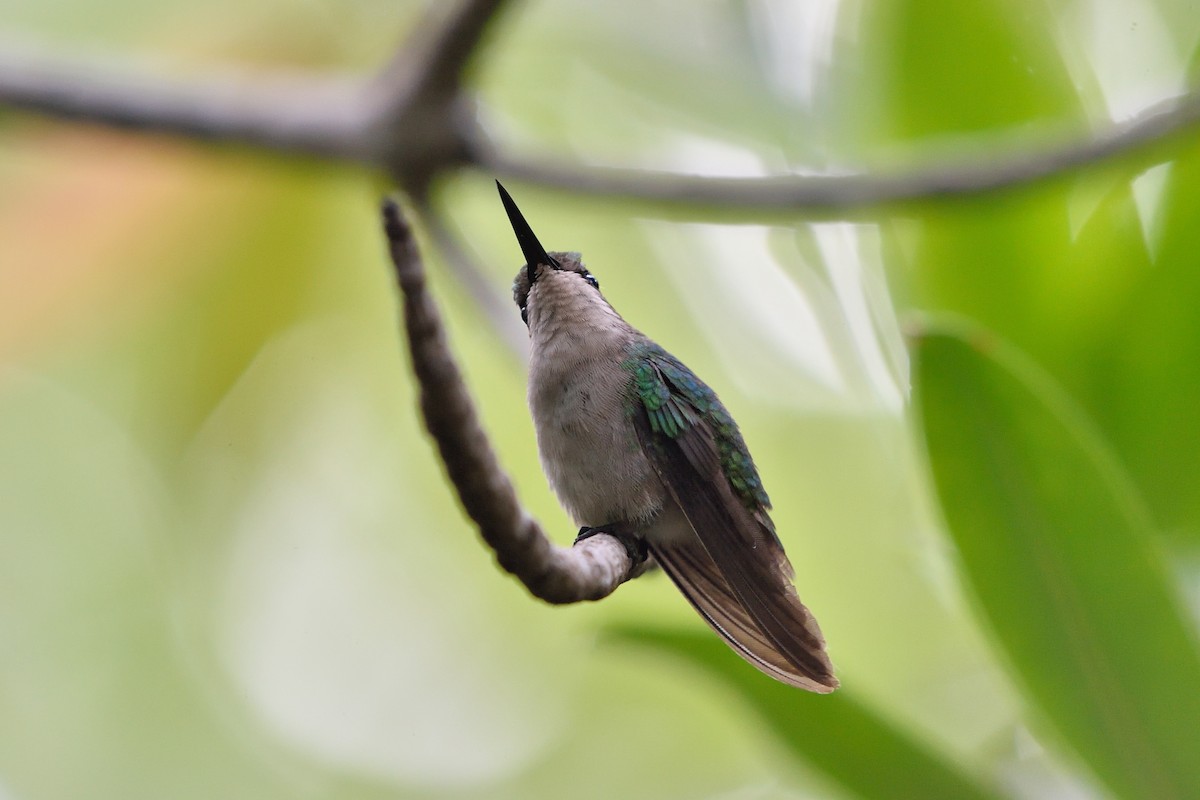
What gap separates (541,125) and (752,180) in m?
2.20

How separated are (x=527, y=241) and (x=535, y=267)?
0.32 ft

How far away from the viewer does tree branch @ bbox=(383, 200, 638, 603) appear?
0.89m

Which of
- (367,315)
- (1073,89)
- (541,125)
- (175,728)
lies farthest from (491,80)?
(175,728)

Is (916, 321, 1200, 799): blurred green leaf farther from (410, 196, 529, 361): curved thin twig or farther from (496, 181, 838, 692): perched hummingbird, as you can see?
(410, 196, 529, 361): curved thin twig

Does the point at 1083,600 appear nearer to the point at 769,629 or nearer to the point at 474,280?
the point at 769,629

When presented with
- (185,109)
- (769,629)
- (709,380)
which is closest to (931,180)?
(709,380)

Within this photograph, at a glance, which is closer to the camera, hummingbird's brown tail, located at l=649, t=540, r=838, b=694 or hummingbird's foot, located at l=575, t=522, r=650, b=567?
hummingbird's brown tail, located at l=649, t=540, r=838, b=694

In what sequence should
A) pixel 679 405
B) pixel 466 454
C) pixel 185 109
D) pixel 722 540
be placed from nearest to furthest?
pixel 466 454, pixel 722 540, pixel 679 405, pixel 185 109

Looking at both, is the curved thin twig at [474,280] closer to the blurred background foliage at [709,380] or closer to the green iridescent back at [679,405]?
the blurred background foliage at [709,380]

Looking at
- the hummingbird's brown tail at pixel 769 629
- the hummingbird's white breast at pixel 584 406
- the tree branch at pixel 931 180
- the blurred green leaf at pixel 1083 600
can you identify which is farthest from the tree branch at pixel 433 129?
the hummingbird's brown tail at pixel 769 629

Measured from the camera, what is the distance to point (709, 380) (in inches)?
61.2

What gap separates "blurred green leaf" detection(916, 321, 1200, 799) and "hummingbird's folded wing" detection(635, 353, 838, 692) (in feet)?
0.94

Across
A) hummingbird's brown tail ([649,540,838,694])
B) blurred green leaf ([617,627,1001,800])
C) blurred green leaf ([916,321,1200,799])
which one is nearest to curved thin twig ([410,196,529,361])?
blurred green leaf ([617,627,1001,800])

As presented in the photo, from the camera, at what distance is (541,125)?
4.12m
